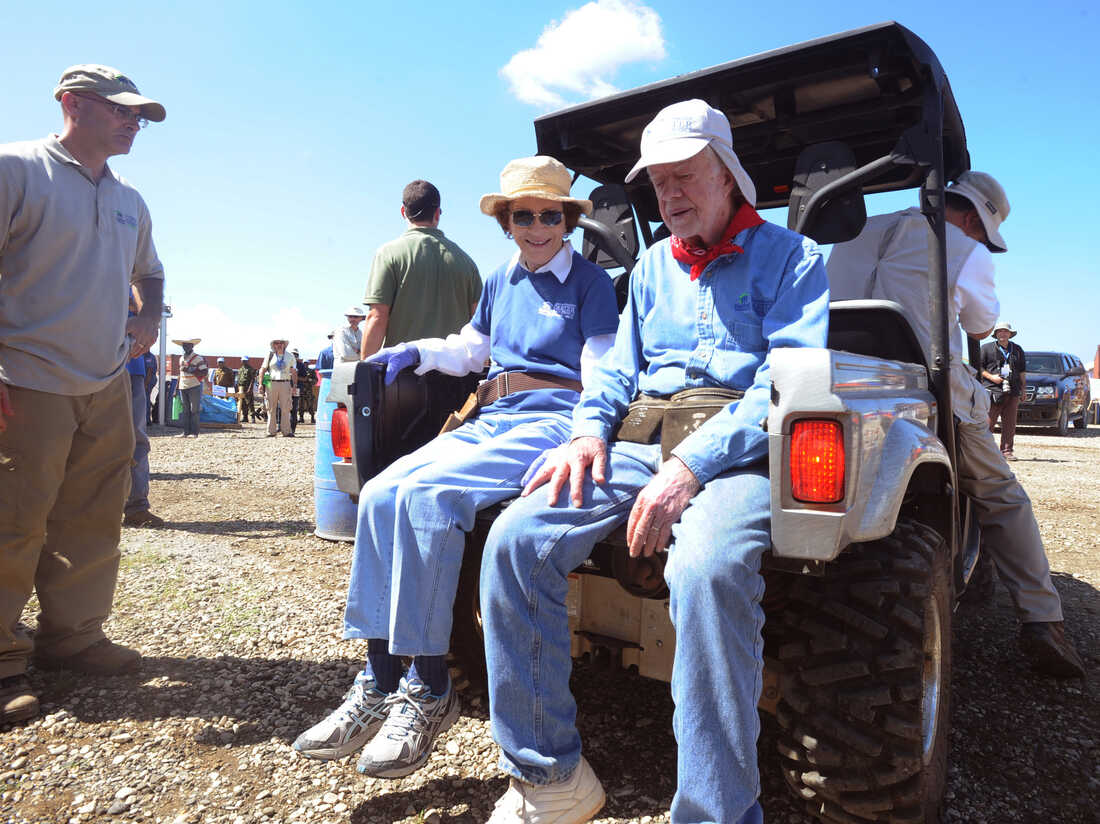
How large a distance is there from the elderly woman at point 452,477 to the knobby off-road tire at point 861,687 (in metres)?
0.98

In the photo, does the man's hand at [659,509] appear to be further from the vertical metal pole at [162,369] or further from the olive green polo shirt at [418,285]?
the vertical metal pole at [162,369]

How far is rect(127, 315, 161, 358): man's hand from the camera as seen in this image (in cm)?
332

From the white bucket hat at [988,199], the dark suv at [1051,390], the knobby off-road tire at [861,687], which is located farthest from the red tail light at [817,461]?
the dark suv at [1051,390]

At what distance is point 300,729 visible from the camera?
2.70 m

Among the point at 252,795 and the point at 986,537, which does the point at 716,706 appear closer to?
the point at 252,795

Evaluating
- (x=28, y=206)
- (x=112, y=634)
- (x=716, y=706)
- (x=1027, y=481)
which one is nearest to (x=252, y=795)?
(x=716, y=706)

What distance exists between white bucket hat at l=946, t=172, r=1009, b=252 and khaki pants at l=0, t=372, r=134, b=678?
3776 mm

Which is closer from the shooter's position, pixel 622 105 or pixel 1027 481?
pixel 622 105

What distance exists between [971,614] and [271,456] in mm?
10544

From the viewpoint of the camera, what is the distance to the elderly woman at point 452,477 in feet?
7.20

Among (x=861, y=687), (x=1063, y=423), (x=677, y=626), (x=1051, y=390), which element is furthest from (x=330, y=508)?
(x=1063, y=423)

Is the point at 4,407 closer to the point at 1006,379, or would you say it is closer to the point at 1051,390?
the point at 1006,379

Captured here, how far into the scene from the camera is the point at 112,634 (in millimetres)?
3621

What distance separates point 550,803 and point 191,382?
15.1m
